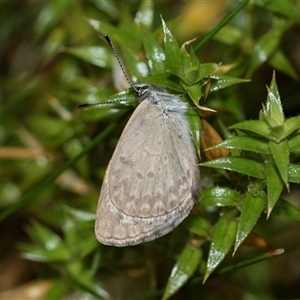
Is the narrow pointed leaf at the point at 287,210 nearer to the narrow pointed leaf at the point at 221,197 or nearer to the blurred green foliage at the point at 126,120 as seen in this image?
the blurred green foliage at the point at 126,120

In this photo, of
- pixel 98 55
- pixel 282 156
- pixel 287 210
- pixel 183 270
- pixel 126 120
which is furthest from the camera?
pixel 98 55

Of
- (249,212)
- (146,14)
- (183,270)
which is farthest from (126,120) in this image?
(249,212)

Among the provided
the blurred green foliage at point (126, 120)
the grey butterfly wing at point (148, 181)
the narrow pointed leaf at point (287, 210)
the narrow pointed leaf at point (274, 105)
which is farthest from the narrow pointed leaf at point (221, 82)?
the narrow pointed leaf at point (287, 210)

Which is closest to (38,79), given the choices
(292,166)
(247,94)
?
(247,94)

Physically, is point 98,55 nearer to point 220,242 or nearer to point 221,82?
point 221,82

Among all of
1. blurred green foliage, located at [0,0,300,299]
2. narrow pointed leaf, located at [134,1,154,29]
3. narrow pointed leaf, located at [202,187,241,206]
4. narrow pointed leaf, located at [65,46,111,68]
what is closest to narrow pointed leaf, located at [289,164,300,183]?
blurred green foliage, located at [0,0,300,299]

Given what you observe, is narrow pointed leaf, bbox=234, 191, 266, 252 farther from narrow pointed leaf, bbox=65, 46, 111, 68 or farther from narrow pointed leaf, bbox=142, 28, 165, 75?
narrow pointed leaf, bbox=65, 46, 111, 68
